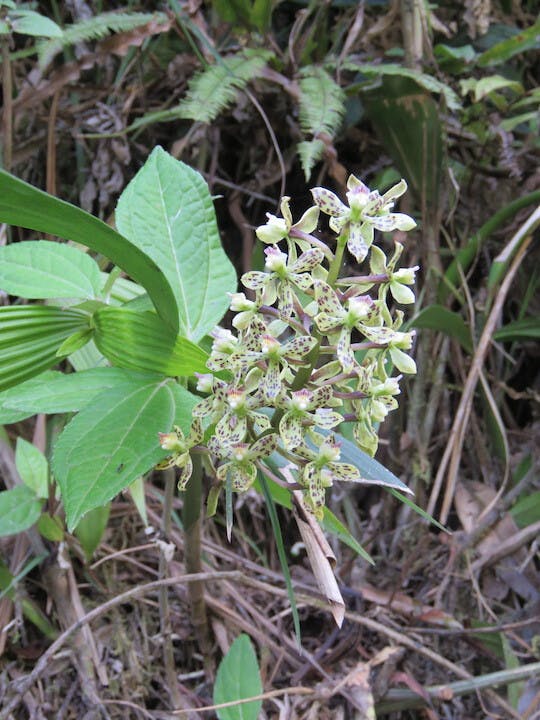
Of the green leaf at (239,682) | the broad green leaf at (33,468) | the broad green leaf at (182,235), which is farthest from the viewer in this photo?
the broad green leaf at (33,468)

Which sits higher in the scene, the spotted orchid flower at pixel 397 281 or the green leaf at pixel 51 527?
the spotted orchid flower at pixel 397 281

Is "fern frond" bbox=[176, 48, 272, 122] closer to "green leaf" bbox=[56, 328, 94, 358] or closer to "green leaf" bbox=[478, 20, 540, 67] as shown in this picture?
"green leaf" bbox=[478, 20, 540, 67]

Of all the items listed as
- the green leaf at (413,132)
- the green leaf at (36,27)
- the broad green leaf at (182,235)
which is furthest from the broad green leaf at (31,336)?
the green leaf at (413,132)

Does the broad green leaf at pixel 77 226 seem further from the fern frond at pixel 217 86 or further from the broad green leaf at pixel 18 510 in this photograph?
the fern frond at pixel 217 86

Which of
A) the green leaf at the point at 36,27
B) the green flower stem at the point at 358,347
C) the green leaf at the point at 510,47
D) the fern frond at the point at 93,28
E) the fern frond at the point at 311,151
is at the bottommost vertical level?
the green flower stem at the point at 358,347

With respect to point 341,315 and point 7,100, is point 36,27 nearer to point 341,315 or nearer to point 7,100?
point 7,100
